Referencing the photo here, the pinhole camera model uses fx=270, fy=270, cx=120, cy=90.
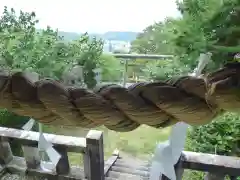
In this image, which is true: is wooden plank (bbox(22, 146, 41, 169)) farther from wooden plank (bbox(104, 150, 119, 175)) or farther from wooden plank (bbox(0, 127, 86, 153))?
wooden plank (bbox(104, 150, 119, 175))

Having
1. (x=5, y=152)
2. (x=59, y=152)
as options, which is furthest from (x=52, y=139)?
(x=5, y=152)

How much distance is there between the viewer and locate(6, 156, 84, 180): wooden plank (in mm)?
722

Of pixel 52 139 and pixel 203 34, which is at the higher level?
pixel 203 34

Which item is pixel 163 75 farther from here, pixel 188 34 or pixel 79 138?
pixel 79 138

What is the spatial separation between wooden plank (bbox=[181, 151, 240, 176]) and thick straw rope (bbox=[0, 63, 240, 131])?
40 cm

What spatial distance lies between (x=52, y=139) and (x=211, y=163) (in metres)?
0.38

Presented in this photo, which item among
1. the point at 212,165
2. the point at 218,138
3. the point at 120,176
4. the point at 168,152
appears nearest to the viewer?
the point at 168,152

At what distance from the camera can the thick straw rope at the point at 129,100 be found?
0.16m

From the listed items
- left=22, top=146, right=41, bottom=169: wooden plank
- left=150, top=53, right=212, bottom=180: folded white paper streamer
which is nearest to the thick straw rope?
left=150, top=53, right=212, bottom=180: folded white paper streamer

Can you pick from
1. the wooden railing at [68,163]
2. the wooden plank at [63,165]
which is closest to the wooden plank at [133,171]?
the wooden railing at [68,163]

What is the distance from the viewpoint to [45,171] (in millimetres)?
730

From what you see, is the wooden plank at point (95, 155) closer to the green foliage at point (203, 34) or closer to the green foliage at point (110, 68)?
the green foliage at point (110, 68)

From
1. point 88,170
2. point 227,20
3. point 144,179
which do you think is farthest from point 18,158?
point 227,20

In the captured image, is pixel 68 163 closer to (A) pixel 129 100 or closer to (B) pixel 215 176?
(B) pixel 215 176
